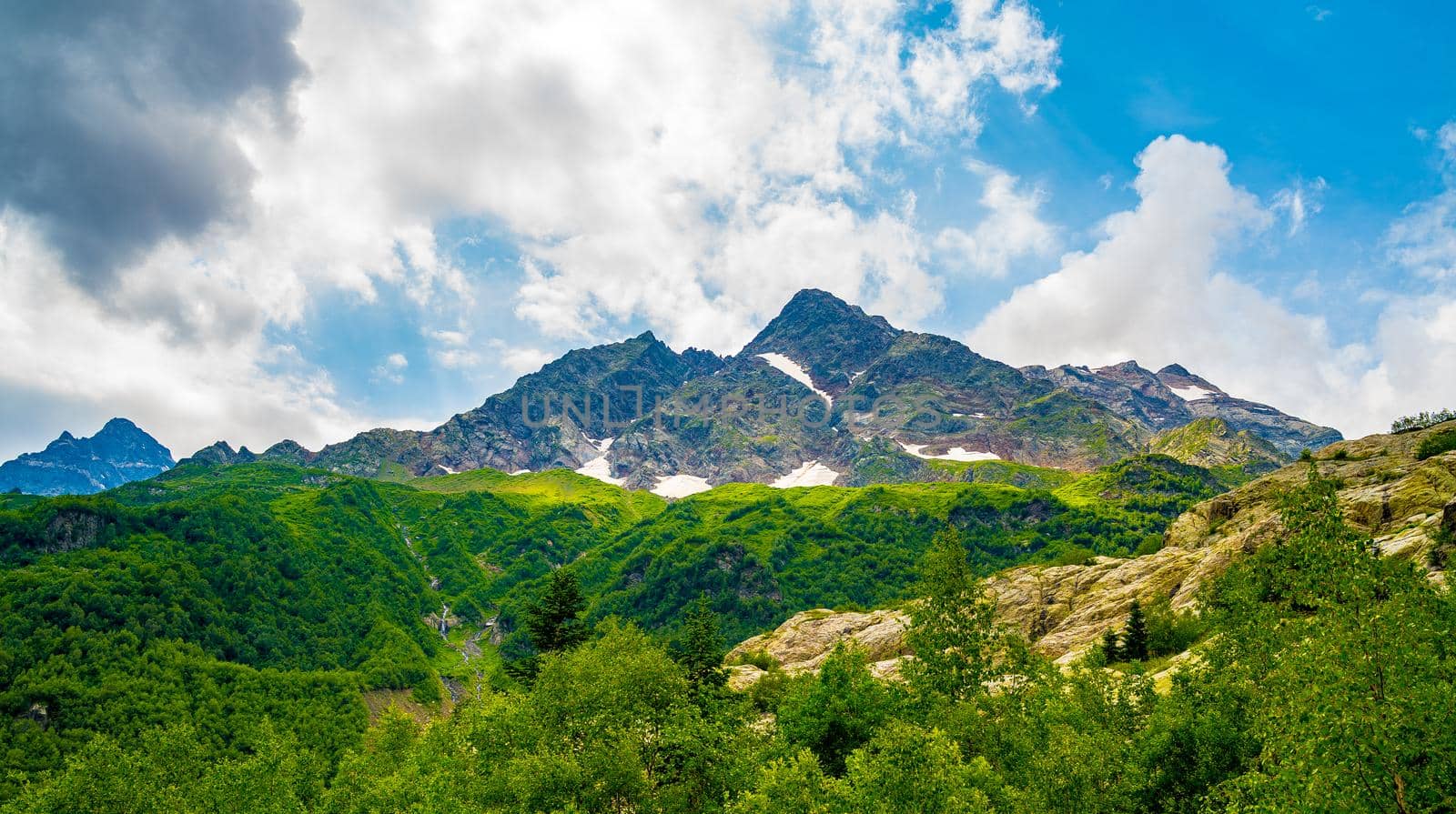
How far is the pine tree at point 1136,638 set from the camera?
6594 centimetres

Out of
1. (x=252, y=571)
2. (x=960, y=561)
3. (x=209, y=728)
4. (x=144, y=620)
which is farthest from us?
(x=252, y=571)

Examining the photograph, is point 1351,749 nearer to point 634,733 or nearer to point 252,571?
point 634,733

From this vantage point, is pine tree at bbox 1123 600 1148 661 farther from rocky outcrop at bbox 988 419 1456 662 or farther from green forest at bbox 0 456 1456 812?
rocky outcrop at bbox 988 419 1456 662

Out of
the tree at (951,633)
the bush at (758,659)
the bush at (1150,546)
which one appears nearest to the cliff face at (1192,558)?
the bush at (758,659)

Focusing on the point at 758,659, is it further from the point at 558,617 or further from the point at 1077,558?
the point at 1077,558

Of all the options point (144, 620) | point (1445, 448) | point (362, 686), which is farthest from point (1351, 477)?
point (144, 620)

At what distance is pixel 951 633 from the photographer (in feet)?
158

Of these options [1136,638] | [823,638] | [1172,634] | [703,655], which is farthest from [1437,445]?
[703,655]

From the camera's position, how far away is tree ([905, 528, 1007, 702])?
46.3 metres

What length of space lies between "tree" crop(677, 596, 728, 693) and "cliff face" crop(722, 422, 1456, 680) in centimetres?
1450

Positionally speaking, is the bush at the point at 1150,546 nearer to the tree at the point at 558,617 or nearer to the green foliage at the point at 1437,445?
the green foliage at the point at 1437,445

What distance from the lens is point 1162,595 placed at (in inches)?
2965

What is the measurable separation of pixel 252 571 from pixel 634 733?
214 meters

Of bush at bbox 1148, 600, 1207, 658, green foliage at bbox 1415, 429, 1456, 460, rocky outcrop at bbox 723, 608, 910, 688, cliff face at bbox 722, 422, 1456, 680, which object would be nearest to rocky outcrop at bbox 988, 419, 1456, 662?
cliff face at bbox 722, 422, 1456, 680
